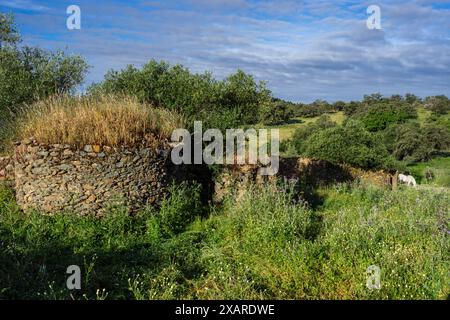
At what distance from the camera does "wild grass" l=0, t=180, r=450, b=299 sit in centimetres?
611

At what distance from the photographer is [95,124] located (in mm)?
9969

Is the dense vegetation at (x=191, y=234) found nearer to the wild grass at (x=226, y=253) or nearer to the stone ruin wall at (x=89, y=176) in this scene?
the wild grass at (x=226, y=253)

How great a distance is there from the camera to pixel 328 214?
10.4m

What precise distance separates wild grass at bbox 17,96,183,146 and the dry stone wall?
0.85 ft

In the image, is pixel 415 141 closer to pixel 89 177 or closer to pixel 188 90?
pixel 188 90

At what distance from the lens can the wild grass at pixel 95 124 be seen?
32.1 ft

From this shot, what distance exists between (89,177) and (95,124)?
1289 mm

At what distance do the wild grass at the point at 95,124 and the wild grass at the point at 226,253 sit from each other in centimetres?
161

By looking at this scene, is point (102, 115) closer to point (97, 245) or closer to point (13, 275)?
point (97, 245)

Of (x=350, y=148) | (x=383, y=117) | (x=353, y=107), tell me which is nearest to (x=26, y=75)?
(x=350, y=148)

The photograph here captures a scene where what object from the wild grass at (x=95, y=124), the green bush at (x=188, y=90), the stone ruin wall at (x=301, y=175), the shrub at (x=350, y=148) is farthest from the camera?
the shrub at (x=350, y=148)

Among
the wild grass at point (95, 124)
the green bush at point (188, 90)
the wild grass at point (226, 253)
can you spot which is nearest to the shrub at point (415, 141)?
the green bush at point (188, 90)
